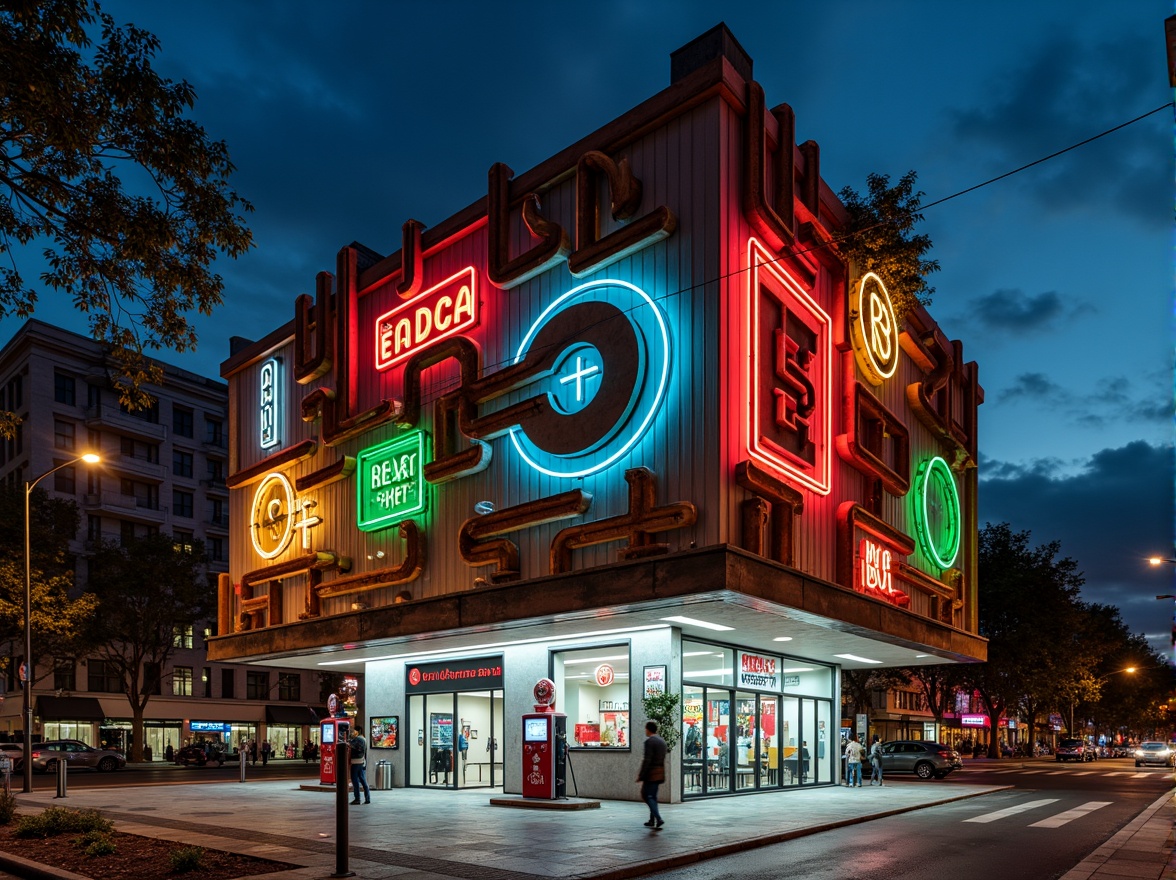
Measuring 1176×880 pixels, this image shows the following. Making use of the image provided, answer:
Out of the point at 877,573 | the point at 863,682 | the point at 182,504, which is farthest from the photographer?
the point at 182,504

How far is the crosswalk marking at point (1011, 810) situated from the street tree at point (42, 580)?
3022cm

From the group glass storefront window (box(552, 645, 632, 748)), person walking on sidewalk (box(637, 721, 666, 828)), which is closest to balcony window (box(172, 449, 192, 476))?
glass storefront window (box(552, 645, 632, 748))

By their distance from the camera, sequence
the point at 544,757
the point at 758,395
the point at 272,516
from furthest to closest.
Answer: the point at 272,516 → the point at 544,757 → the point at 758,395

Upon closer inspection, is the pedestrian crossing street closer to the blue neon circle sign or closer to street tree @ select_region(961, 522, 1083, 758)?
the blue neon circle sign

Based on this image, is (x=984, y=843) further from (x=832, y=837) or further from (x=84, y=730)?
(x=84, y=730)

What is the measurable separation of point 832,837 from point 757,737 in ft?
28.7

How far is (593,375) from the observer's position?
68.8 ft

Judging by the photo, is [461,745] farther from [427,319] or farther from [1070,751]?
[1070,751]

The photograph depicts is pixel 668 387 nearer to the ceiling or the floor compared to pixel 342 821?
nearer to the ceiling

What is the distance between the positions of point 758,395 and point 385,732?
15421 millimetres

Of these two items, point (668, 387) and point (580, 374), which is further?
point (580, 374)

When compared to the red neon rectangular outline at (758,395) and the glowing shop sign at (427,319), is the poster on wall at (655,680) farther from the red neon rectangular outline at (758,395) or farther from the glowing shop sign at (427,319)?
the glowing shop sign at (427,319)

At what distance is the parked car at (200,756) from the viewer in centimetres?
5178

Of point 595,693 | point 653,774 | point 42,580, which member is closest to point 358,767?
point 595,693
